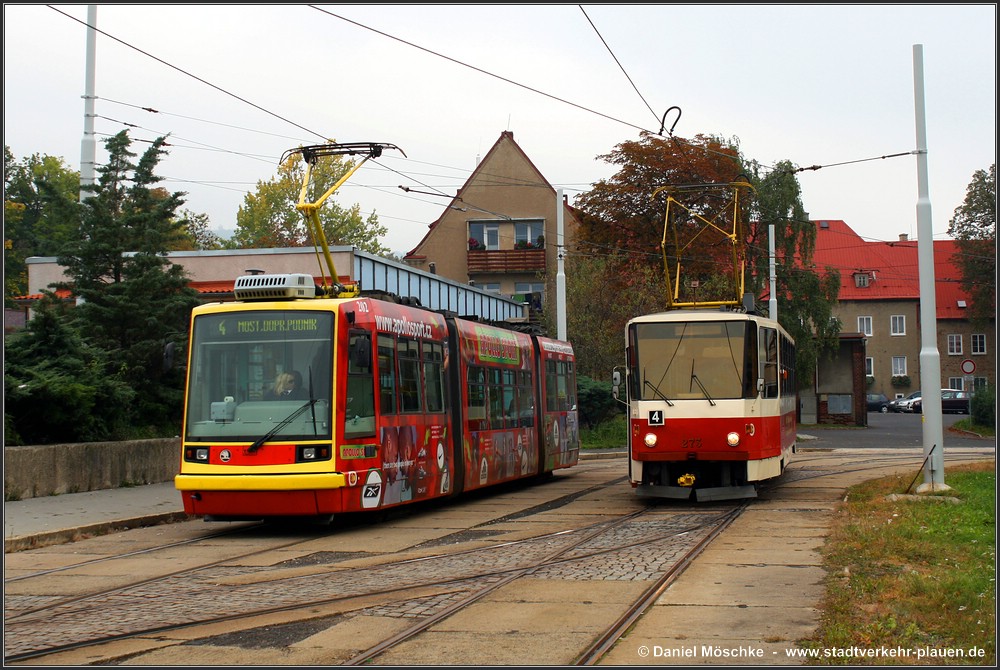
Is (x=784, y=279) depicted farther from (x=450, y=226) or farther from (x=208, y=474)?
(x=208, y=474)

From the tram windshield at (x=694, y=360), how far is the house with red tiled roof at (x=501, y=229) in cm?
4179

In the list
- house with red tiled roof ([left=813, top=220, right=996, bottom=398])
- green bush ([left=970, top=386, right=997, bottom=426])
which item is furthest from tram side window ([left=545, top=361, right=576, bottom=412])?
house with red tiled roof ([left=813, top=220, right=996, bottom=398])

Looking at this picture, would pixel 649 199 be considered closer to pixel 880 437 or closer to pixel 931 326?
pixel 880 437

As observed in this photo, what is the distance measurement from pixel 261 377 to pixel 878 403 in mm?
73404

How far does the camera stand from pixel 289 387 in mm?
13875

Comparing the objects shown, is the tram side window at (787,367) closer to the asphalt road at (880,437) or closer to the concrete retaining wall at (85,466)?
the concrete retaining wall at (85,466)

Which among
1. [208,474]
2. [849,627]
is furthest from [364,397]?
[849,627]

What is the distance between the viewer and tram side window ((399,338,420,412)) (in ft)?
51.0

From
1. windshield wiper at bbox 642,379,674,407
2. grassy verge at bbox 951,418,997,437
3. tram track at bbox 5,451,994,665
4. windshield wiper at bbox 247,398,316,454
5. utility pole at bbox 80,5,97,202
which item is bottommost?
tram track at bbox 5,451,994,665

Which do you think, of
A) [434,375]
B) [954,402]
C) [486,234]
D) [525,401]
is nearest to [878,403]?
[954,402]

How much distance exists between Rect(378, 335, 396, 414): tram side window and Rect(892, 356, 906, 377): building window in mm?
76959

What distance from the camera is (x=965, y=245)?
77688 mm

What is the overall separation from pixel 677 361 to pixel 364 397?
5214 millimetres

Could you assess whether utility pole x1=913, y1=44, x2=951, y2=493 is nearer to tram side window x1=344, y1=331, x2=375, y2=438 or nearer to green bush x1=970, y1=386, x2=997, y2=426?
tram side window x1=344, y1=331, x2=375, y2=438
